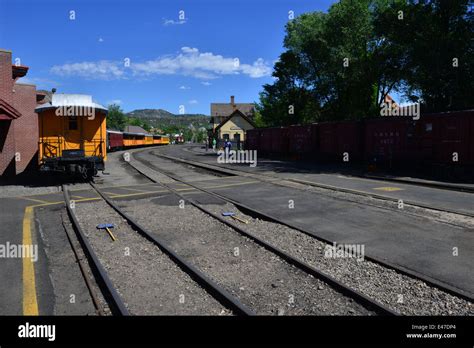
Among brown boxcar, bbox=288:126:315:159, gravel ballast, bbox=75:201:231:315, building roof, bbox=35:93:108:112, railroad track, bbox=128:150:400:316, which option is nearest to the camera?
railroad track, bbox=128:150:400:316

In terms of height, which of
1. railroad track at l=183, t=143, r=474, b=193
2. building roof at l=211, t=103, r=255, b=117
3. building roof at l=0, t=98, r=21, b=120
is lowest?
railroad track at l=183, t=143, r=474, b=193

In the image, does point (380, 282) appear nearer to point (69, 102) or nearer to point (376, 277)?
point (376, 277)

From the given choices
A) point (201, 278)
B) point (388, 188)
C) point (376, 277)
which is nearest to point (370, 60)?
point (388, 188)

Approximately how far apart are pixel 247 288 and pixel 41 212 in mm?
7635

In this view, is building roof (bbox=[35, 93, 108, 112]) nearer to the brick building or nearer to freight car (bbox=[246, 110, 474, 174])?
the brick building

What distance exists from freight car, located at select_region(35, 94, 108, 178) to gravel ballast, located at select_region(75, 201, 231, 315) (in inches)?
299

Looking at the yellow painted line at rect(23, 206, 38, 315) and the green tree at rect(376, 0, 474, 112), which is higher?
the green tree at rect(376, 0, 474, 112)

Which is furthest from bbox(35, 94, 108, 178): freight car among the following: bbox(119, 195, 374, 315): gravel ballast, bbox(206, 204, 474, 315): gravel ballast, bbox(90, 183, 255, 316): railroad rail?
bbox(206, 204, 474, 315): gravel ballast

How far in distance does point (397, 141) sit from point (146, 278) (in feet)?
55.6

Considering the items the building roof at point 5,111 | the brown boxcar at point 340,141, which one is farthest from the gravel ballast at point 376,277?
the brown boxcar at point 340,141

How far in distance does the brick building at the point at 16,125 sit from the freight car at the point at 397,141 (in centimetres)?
1806

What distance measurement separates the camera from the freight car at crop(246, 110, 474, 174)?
52.2ft

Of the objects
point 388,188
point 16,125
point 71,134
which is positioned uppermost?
point 16,125

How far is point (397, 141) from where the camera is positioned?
19.1 m
